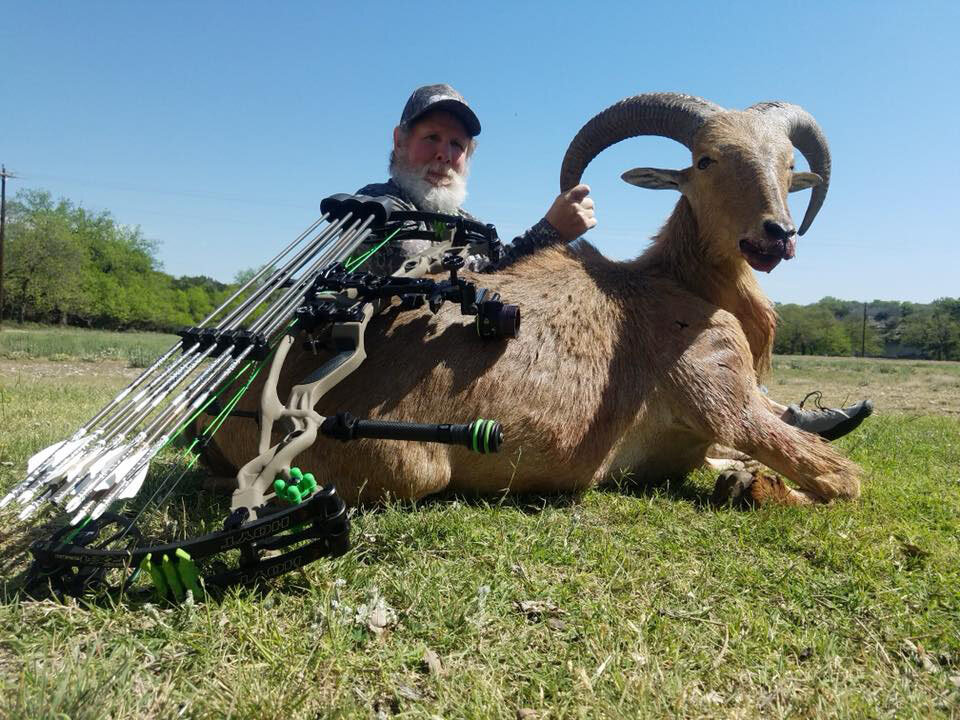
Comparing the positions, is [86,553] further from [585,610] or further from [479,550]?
[585,610]

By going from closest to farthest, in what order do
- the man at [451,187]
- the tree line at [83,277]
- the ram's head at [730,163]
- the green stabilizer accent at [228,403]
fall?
the green stabilizer accent at [228,403]
the ram's head at [730,163]
the man at [451,187]
the tree line at [83,277]

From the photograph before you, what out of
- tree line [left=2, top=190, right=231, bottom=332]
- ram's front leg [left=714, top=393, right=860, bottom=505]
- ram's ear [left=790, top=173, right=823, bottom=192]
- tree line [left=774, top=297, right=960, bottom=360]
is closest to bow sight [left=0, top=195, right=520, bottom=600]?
ram's front leg [left=714, top=393, right=860, bottom=505]

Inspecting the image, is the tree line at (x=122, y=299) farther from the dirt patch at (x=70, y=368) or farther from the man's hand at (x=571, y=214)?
the man's hand at (x=571, y=214)

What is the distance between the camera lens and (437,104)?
4.78 meters

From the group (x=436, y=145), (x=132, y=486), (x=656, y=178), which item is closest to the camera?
(x=132, y=486)

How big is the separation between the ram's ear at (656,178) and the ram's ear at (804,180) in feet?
2.79

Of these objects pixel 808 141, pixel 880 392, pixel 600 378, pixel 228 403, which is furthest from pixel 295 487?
pixel 880 392

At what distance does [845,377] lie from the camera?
66.3 feet

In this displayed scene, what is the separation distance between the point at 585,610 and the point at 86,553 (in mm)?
1692

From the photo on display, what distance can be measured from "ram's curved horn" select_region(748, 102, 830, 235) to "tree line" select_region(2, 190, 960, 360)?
141 ft

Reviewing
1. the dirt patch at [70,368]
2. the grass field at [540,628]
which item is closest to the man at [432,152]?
the grass field at [540,628]

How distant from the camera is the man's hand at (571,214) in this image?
173 inches

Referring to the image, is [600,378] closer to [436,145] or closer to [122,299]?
[436,145]

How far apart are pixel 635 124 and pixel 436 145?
5.32 feet
